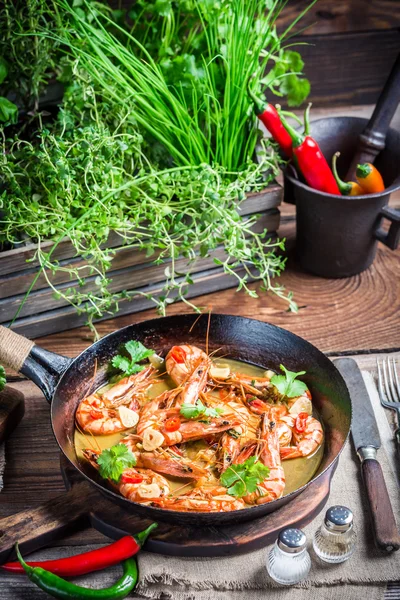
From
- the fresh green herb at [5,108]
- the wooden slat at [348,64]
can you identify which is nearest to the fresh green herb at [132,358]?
the fresh green herb at [5,108]

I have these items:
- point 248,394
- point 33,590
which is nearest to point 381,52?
point 248,394

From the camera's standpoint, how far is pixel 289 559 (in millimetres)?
1342

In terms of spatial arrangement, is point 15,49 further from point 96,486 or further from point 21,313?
point 96,486

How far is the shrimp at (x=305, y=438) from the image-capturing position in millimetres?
1549

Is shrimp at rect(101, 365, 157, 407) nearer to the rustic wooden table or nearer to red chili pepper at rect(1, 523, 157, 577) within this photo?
the rustic wooden table

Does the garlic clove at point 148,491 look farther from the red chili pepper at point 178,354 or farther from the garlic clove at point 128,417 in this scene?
the red chili pepper at point 178,354

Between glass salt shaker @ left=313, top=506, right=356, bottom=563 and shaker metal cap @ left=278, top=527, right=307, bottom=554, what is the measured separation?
0.07 meters

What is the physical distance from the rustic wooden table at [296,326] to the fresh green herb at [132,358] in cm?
22

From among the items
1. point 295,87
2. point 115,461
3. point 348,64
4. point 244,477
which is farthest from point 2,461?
point 348,64

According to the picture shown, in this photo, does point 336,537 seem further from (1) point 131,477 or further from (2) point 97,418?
(2) point 97,418

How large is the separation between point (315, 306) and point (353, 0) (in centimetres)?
121

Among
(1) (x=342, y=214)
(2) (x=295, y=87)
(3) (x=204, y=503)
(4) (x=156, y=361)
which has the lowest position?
(4) (x=156, y=361)

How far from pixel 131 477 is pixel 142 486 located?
0.11ft

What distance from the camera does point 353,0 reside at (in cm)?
262
